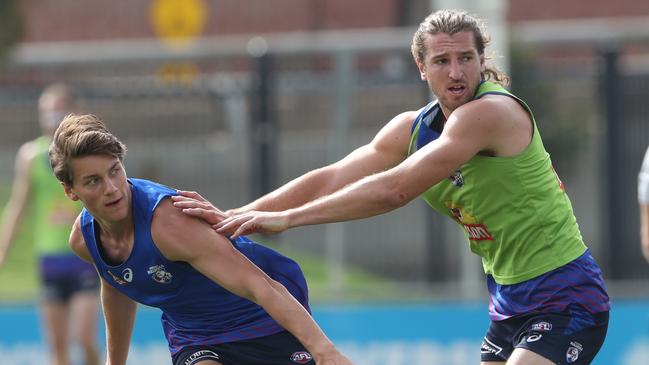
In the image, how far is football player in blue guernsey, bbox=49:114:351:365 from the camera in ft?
16.5

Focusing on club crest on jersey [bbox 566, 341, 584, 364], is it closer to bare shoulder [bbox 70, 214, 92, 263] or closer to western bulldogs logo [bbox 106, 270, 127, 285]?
western bulldogs logo [bbox 106, 270, 127, 285]

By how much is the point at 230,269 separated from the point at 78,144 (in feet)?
2.40

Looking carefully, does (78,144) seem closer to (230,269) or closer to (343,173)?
(230,269)

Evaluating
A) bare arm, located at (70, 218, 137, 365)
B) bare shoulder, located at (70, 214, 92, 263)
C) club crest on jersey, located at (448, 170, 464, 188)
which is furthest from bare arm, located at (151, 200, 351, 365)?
club crest on jersey, located at (448, 170, 464, 188)

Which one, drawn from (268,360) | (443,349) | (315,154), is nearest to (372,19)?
(315,154)

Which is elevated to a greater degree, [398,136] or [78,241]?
[398,136]

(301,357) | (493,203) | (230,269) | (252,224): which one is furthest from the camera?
(301,357)

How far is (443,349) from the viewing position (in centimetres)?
1018

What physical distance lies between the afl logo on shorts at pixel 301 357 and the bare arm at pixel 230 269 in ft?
1.88

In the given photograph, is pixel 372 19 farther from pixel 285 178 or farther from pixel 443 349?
pixel 443 349

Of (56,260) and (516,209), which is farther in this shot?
(56,260)

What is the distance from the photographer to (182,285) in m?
5.38

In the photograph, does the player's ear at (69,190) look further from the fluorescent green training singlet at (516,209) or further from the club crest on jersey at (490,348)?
the club crest on jersey at (490,348)

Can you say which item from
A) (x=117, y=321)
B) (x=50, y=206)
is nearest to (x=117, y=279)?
(x=117, y=321)
